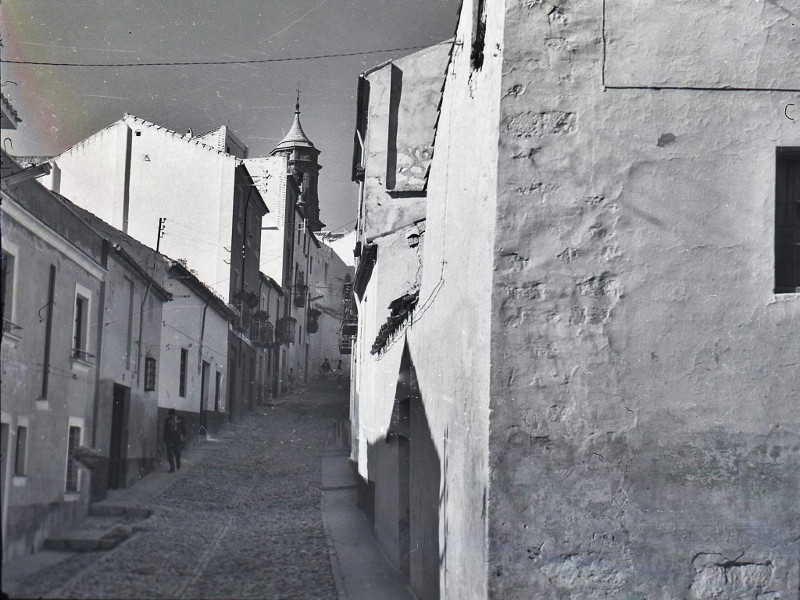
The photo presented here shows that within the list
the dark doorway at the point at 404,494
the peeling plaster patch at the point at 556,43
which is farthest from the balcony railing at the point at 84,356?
the dark doorway at the point at 404,494

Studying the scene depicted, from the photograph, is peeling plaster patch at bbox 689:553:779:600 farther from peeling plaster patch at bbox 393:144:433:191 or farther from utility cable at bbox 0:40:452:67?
peeling plaster patch at bbox 393:144:433:191

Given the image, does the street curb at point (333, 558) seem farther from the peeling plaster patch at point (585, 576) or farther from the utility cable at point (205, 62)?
the utility cable at point (205, 62)

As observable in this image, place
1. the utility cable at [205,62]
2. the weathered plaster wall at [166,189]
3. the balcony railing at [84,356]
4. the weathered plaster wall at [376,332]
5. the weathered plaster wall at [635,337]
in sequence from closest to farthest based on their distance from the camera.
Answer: the balcony railing at [84,356] → the utility cable at [205,62] → the weathered plaster wall at [166,189] → the weathered plaster wall at [635,337] → the weathered plaster wall at [376,332]

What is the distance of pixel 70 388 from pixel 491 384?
2.98m

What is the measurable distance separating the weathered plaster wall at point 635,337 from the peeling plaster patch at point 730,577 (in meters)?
0.01

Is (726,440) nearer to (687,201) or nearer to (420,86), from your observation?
(687,201)

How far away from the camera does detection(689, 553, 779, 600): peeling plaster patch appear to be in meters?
6.86

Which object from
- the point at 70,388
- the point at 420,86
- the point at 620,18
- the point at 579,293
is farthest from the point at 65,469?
the point at 420,86

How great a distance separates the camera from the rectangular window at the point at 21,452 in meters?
4.56

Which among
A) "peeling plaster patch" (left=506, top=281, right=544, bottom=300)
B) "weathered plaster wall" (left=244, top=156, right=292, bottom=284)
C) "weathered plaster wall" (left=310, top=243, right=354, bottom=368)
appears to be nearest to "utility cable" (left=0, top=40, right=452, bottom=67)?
"weathered plaster wall" (left=244, top=156, right=292, bottom=284)

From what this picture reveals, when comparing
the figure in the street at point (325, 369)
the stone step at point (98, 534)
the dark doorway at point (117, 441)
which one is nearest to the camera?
the stone step at point (98, 534)

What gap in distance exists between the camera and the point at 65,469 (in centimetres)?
494

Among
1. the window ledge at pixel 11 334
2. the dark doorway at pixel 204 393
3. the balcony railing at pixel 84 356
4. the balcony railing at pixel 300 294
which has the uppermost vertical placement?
the balcony railing at pixel 300 294

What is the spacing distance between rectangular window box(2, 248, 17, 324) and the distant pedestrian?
5.05ft
